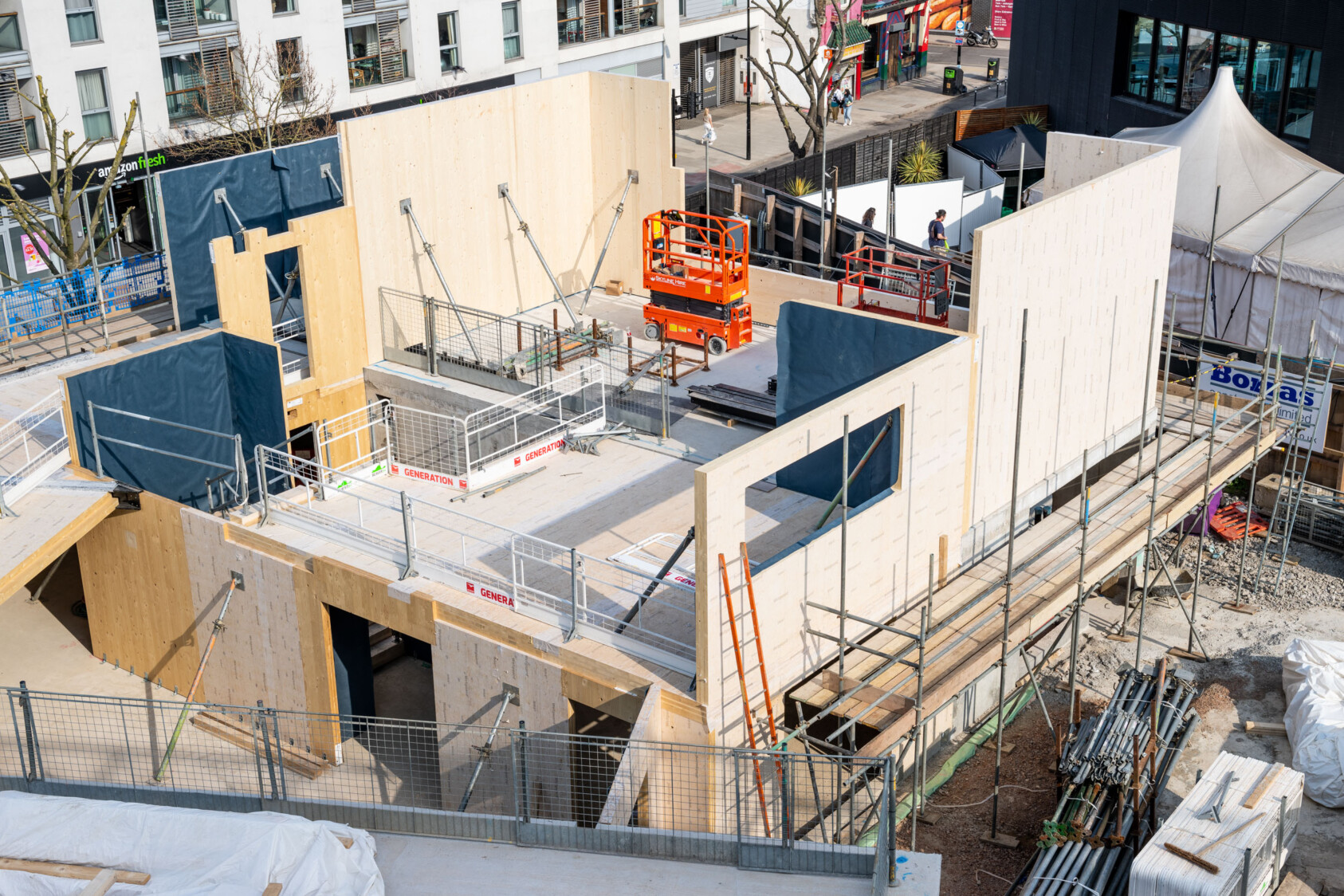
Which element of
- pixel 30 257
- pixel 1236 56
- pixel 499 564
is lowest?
pixel 499 564

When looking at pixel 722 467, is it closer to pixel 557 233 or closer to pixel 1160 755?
pixel 1160 755

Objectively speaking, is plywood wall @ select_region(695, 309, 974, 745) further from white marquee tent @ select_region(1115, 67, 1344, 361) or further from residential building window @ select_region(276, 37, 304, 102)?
Result: residential building window @ select_region(276, 37, 304, 102)

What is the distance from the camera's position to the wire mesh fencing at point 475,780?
1466cm

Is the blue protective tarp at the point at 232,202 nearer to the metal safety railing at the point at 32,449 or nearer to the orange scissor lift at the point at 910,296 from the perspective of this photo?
the metal safety railing at the point at 32,449

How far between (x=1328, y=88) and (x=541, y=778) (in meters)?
25.5

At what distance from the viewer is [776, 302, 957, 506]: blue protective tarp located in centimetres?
1930

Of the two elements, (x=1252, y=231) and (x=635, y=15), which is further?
(x=635, y=15)

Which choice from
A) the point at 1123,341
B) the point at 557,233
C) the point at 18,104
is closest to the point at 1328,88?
the point at 1123,341

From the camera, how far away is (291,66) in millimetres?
42312

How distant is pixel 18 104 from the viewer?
123ft

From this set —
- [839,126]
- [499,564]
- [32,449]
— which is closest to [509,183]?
[32,449]

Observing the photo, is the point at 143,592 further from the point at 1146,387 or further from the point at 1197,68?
Answer: the point at 1197,68

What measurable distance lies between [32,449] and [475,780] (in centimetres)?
995

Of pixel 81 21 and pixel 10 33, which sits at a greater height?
pixel 81 21
